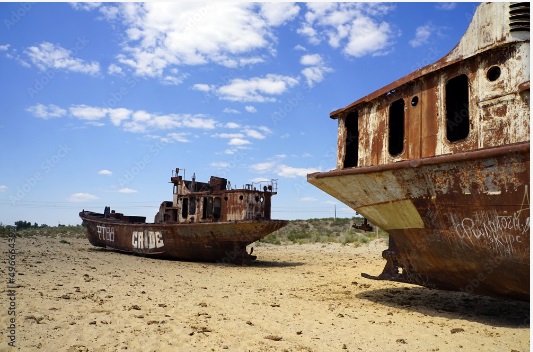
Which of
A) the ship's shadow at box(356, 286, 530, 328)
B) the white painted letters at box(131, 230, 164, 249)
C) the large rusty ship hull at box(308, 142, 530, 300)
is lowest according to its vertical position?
the ship's shadow at box(356, 286, 530, 328)

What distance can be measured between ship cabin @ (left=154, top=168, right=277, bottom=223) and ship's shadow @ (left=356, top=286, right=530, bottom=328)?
21.2ft

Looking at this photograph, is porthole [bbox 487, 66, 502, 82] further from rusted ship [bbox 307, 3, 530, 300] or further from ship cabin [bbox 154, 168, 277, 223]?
ship cabin [bbox 154, 168, 277, 223]

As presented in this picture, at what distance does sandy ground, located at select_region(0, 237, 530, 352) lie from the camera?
471 cm

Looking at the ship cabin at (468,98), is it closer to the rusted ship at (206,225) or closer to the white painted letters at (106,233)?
the rusted ship at (206,225)

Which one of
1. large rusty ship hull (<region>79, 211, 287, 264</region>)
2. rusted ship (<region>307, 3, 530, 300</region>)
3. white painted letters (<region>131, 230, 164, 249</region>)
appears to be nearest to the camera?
rusted ship (<region>307, 3, 530, 300</region>)

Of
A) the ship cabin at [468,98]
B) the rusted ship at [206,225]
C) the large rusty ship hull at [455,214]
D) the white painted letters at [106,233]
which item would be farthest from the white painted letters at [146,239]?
the ship cabin at [468,98]

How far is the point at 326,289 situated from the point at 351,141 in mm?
3410

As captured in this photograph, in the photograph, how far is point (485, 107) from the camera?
5.21m

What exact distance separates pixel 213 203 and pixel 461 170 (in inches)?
430

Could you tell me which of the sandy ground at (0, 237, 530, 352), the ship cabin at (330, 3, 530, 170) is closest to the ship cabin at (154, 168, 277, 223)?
the sandy ground at (0, 237, 530, 352)

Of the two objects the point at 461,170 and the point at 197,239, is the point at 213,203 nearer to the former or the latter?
the point at 197,239

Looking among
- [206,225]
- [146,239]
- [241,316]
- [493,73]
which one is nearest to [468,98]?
[493,73]

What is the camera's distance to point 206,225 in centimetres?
1420

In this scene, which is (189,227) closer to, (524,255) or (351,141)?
(351,141)
